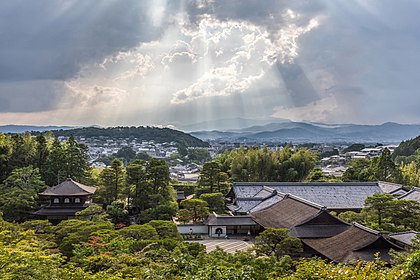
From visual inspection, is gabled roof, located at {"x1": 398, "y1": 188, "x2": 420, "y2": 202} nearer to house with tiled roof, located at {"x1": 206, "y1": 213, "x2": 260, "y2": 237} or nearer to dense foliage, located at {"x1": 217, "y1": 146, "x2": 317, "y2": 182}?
house with tiled roof, located at {"x1": 206, "y1": 213, "x2": 260, "y2": 237}

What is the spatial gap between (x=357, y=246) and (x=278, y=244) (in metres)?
3.54

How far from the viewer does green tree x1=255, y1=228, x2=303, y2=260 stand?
1875cm

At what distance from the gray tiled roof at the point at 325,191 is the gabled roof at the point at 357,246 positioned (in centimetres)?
1302

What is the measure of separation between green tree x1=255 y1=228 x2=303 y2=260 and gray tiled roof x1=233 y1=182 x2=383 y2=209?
13.1 metres

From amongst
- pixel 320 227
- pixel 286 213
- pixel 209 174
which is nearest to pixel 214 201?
pixel 209 174

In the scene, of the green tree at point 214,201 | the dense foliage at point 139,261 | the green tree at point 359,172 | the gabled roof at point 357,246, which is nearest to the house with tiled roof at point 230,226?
the green tree at point 214,201

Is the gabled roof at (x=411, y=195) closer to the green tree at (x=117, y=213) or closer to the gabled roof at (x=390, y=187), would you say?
the gabled roof at (x=390, y=187)

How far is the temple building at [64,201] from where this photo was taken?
26.0 meters

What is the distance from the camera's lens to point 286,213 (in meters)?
25.0

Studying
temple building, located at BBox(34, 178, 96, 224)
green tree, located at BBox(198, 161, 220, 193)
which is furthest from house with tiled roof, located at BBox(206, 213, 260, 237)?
temple building, located at BBox(34, 178, 96, 224)

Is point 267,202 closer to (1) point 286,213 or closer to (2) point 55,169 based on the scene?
(1) point 286,213

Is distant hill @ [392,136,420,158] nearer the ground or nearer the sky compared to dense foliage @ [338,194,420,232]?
nearer the sky

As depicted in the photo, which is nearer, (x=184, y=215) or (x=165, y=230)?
(x=165, y=230)

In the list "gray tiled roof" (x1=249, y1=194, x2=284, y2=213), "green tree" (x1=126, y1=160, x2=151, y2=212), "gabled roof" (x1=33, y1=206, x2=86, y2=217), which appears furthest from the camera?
"gray tiled roof" (x1=249, y1=194, x2=284, y2=213)
